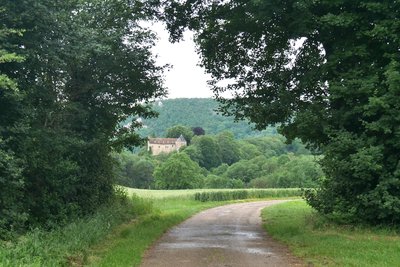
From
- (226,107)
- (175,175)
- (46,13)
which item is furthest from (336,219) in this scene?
(175,175)

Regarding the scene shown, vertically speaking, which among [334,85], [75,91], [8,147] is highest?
[75,91]

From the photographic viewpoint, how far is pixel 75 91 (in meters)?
22.3

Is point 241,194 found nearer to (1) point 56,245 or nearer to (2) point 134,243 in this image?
(2) point 134,243

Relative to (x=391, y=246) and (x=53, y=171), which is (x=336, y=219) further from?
(x=53, y=171)

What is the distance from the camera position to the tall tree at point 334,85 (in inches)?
677

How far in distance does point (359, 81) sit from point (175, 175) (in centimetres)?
9881

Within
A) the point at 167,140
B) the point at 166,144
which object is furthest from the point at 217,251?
the point at 166,144

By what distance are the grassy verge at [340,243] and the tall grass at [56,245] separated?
6.30 m

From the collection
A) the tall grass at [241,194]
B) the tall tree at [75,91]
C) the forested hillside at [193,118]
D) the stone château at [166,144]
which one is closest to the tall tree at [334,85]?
the tall tree at [75,91]

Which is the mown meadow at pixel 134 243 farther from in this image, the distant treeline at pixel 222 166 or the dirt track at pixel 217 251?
the distant treeline at pixel 222 166

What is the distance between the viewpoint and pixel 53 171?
733 inches

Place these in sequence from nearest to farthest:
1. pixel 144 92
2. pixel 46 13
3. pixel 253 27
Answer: pixel 46 13 < pixel 253 27 < pixel 144 92

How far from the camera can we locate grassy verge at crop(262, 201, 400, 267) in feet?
41.5

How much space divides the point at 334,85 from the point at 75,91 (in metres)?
11.5
